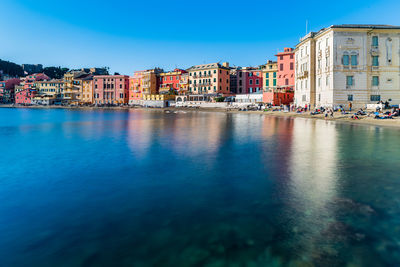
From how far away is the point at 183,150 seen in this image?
22.5 metres

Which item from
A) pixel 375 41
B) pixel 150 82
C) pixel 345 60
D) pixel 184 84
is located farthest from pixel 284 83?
pixel 150 82

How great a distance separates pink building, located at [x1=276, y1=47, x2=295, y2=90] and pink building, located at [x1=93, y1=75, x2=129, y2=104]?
7415cm

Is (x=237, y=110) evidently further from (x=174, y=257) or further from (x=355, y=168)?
(x=174, y=257)

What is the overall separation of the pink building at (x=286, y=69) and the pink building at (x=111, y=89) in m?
74.2

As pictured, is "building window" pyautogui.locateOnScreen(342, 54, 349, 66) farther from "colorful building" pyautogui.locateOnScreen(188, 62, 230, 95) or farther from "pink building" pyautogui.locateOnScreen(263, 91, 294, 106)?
"colorful building" pyautogui.locateOnScreen(188, 62, 230, 95)

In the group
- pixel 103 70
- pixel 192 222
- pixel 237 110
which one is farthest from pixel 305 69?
pixel 103 70

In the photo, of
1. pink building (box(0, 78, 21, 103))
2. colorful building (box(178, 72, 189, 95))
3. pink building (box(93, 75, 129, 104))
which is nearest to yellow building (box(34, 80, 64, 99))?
pink building (box(93, 75, 129, 104))

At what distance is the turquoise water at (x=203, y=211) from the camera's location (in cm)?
706

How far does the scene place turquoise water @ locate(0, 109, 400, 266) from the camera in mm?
7062

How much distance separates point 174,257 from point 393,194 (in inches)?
362

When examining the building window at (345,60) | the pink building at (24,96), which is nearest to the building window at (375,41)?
the building window at (345,60)

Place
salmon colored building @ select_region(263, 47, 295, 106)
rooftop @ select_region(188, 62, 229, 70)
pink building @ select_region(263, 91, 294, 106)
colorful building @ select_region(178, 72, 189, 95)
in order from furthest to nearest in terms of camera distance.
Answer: colorful building @ select_region(178, 72, 189, 95)
rooftop @ select_region(188, 62, 229, 70)
pink building @ select_region(263, 91, 294, 106)
salmon colored building @ select_region(263, 47, 295, 106)

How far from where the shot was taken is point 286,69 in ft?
243

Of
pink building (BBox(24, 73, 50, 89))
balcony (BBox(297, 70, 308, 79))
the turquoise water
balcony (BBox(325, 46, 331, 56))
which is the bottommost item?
the turquoise water
